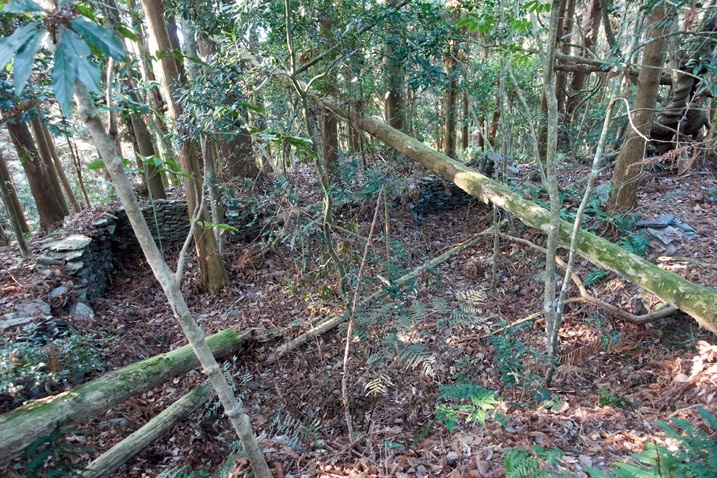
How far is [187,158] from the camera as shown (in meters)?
4.61

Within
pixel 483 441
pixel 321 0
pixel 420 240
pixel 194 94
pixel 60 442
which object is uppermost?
pixel 321 0

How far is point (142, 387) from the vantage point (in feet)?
10.2

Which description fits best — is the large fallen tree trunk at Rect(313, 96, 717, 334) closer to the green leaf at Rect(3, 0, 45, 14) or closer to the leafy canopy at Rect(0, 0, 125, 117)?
the leafy canopy at Rect(0, 0, 125, 117)

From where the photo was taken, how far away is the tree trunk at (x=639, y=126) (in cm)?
435

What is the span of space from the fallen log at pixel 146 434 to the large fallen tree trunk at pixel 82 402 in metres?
0.30

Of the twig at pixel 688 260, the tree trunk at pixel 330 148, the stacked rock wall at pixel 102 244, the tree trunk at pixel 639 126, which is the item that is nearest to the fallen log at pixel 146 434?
the stacked rock wall at pixel 102 244

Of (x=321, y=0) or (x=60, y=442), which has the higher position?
(x=321, y=0)

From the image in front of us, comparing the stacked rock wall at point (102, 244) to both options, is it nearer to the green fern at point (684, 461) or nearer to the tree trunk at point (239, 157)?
the tree trunk at point (239, 157)

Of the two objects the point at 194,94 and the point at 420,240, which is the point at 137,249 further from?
the point at 420,240

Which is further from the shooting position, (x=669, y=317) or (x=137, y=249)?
(x=137, y=249)

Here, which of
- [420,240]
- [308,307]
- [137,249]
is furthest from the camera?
[137,249]

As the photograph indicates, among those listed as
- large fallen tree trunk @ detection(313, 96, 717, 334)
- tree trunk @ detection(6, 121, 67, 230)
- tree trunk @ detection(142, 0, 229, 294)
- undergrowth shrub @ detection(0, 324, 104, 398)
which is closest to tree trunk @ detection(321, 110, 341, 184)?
large fallen tree trunk @ detection(313, 96, 717, 334)

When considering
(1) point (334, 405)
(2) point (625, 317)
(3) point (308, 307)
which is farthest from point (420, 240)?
(1) point (334, 405)

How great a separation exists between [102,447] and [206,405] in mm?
874
